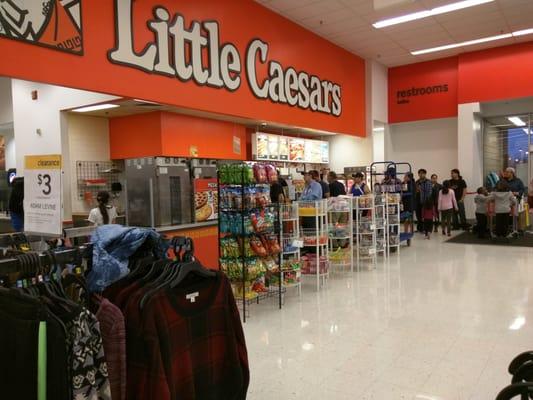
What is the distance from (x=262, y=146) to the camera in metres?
9.20

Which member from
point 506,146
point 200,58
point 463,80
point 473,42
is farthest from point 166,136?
point 506,146

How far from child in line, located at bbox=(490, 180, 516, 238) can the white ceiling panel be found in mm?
3680

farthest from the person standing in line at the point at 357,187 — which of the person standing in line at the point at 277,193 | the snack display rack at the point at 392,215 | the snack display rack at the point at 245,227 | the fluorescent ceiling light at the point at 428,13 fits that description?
the snack display rack at the point at 245,227

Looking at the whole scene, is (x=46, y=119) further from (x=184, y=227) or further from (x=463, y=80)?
(x=463, y=80)

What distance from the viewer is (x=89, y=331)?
4.76 ft

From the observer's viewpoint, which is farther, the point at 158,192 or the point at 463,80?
the point at 463,80

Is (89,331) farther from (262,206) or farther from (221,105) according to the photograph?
(221,105)

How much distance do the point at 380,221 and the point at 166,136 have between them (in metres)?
4.19

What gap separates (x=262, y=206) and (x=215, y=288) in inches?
124

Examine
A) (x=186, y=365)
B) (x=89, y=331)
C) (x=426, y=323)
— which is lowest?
(x=426, y=323)

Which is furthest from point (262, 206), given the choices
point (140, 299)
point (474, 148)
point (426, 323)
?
point (474, 148)

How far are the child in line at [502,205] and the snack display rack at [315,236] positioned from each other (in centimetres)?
553

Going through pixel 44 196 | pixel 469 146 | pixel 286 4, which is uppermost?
pixel 286 4

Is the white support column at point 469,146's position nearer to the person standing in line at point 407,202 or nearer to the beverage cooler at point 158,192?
the person standing in line at point 407,202
